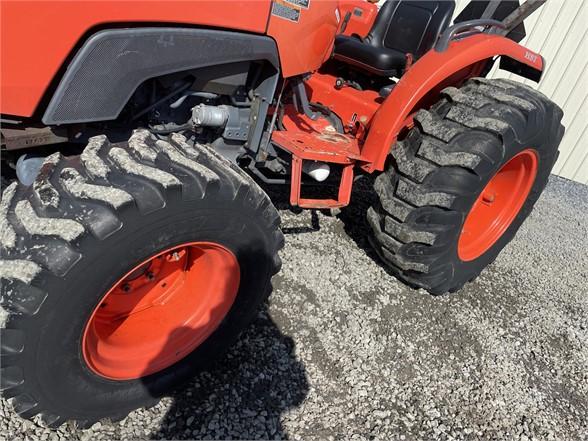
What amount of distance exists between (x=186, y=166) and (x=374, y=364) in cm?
124

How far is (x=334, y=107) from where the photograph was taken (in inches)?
106

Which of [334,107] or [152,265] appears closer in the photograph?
[152,265]

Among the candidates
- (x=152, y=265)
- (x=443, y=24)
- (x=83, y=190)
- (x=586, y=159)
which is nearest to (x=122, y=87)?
(x=83, y=190)

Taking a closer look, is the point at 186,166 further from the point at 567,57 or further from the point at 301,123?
the point at 567,57

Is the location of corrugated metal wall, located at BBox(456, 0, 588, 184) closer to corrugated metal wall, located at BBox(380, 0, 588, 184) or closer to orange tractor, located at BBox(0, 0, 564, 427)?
corrugated metal wall, located at BBox(380, 0, 588, 184)

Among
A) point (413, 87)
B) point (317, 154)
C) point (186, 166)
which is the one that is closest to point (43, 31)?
point (186, 166)

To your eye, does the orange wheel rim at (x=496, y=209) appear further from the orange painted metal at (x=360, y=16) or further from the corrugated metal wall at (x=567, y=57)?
the corrugated metal wall at (x=567, y=57)

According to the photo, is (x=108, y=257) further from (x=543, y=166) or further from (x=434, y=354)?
(x=543, y=166)

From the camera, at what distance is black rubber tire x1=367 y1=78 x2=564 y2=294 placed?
6.76 feet

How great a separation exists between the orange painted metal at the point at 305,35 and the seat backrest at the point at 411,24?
4.43 feet

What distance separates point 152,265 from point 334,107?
5.00 feet

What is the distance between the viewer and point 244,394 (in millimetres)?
1776

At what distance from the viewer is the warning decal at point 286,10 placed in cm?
157

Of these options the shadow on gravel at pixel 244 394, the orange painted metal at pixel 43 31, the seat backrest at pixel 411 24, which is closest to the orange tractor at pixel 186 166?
the orange painted metal at pixel 43 31
